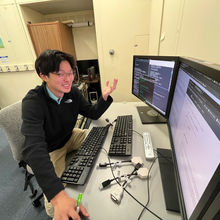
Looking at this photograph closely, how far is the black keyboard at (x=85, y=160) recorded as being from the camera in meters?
0.56

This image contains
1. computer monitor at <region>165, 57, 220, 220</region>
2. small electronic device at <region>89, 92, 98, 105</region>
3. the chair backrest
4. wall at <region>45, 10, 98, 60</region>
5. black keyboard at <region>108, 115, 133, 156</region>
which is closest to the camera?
computer monitor at <region>165, 57, 220, 220</region>

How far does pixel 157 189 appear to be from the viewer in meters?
0.51

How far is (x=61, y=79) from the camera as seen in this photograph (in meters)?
0.79

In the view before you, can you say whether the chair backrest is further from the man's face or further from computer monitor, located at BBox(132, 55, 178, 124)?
computer monitor, located at BBox(132, 55, 178, 124)

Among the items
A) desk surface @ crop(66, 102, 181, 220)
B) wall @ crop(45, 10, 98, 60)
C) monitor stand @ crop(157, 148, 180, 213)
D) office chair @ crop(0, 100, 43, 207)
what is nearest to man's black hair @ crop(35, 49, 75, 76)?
office chair @ crop(0, 100, 43, 207)

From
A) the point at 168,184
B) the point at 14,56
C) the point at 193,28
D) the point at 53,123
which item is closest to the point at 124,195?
the point at 168,184

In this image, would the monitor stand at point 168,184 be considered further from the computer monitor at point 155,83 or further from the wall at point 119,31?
the wall at point 119,31

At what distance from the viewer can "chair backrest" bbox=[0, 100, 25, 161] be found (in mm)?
795

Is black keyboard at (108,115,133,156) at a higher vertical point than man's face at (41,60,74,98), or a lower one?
lower

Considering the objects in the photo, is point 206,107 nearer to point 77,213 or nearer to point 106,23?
point 77,213

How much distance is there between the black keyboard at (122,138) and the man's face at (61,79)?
17.9 inches

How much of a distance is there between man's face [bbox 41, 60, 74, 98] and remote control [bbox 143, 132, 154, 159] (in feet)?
2.00

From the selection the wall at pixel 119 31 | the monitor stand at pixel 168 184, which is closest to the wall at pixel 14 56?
the wall at pixel 119 31

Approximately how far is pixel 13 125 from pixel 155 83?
3.34 ft
